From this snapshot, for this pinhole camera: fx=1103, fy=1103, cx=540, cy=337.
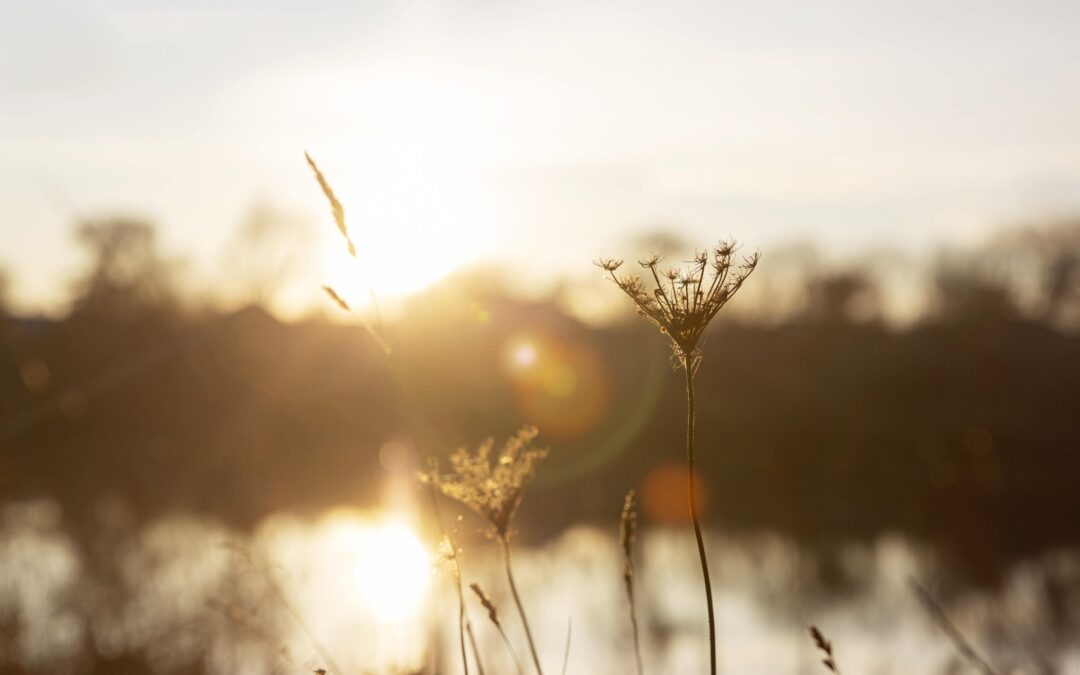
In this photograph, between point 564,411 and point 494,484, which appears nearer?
point 494,484

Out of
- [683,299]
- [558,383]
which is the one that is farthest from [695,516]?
[558,383]

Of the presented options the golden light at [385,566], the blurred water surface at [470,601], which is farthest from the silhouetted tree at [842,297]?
the golden light at [385,566]

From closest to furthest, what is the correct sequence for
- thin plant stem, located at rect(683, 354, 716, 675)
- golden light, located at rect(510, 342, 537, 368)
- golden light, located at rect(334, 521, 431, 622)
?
thin plant stem, located at rect(683, 354, 716, 675) < golden light, located at rect(334, 521, 431, 622) < golden light, located at rect(510, 342, 537, 368)

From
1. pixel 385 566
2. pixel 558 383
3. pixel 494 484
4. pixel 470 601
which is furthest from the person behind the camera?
pixel 558 383

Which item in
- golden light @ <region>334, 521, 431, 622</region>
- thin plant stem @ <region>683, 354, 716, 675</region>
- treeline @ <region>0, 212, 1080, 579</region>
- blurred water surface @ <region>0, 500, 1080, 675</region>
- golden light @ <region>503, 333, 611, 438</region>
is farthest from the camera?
golden light @ <region>503, 333, 611, 438</region>

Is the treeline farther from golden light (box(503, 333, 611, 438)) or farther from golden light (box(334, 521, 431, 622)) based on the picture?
golden light (box(334, 521, 431, 622))

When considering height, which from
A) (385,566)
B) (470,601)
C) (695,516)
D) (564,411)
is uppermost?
(564,411)

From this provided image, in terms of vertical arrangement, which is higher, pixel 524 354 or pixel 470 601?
pixel 524 354

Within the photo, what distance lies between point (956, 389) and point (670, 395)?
10.5 m

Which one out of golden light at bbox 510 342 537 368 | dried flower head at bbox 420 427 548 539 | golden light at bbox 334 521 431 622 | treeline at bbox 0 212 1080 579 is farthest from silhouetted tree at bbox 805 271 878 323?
dried flower head at bbox 420 427 548 539

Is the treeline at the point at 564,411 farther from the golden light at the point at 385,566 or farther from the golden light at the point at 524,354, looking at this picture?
the golden light at the point at 385,566

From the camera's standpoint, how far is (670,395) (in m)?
38.3

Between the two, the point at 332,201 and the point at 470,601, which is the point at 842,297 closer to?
the point at 470,601

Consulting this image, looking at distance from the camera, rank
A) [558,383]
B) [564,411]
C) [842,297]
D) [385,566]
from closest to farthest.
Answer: [385,566] → [564,411] → [558,383] → [842,297]
